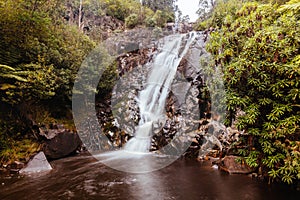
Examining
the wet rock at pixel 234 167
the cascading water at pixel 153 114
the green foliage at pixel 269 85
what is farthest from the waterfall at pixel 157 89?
the green foliage at pixel 269 85

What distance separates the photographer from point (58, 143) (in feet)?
28.5

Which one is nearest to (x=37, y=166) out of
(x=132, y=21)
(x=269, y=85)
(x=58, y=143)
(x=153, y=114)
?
(x=58, y=143)

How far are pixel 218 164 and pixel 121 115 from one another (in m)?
6.25

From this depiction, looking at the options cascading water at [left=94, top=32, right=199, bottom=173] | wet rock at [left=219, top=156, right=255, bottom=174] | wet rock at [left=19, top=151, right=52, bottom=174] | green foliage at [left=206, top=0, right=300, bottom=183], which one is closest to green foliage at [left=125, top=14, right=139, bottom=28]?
cascading water at [left=94, top=32, right=199, bottom=173]

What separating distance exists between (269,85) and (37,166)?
304 inches

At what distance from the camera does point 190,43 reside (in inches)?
560

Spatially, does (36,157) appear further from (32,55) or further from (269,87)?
(269,87)

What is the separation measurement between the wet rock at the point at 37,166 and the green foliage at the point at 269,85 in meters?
6.53

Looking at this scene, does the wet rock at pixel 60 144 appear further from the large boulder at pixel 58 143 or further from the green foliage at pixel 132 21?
the green foliage at pixel 132 21

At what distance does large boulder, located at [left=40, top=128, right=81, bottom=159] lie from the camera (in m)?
8.36

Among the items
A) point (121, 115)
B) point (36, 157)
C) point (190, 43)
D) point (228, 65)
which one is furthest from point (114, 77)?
point (228, 65)

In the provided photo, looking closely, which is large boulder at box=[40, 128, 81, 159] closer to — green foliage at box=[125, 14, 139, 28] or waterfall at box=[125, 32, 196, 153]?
waterfall at box=[125, 32, 196, 153]

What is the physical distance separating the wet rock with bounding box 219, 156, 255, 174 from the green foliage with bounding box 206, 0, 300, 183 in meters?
0.49

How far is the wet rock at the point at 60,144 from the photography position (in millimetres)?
8367
